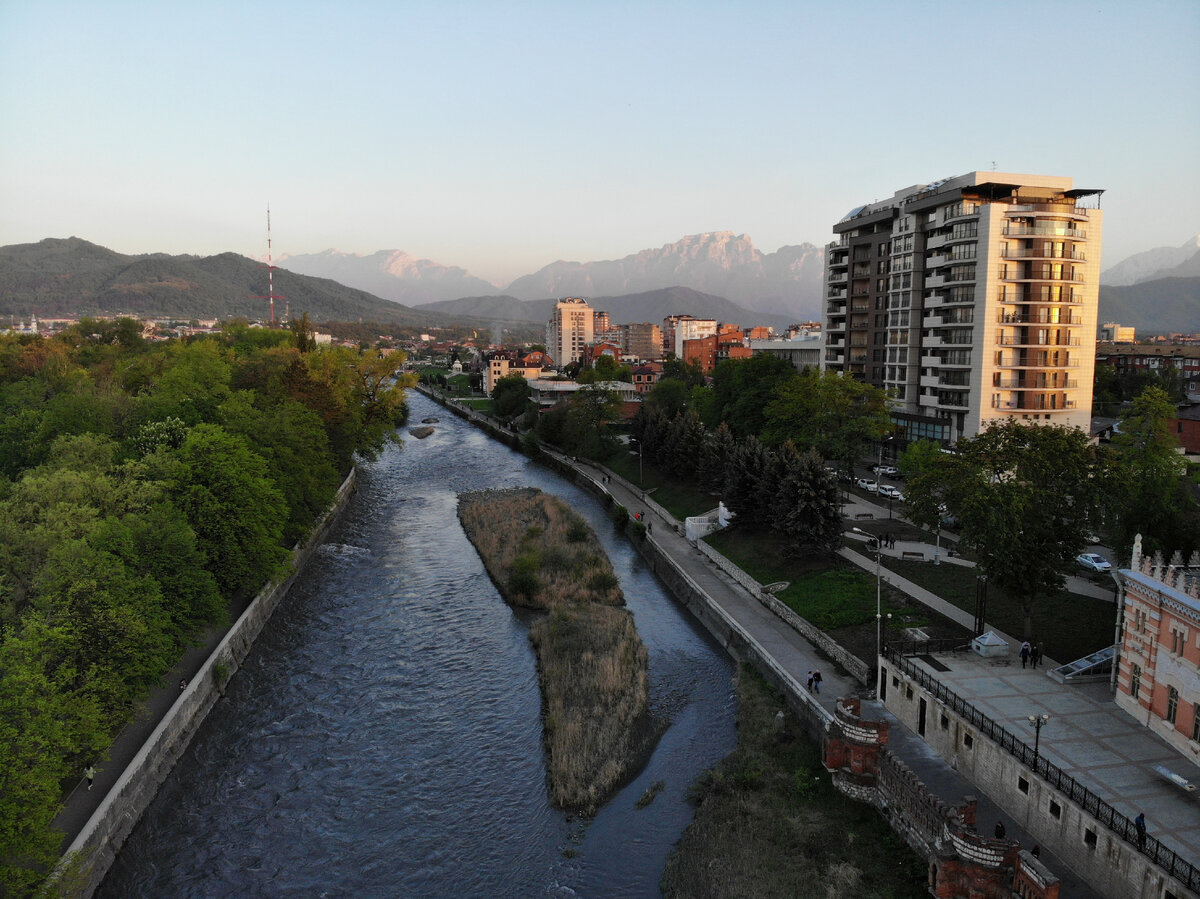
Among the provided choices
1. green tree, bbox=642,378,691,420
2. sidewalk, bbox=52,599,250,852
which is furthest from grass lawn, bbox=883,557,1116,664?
green tree, bbox=642,378,691,420

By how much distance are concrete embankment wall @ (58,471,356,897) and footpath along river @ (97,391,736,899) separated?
0.50 m

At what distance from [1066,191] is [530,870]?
60.7 meters

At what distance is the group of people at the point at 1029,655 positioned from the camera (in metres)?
26.5

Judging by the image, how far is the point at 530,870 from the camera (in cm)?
2188

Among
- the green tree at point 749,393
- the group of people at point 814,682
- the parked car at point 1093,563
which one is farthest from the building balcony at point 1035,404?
the group of people at point 814,682

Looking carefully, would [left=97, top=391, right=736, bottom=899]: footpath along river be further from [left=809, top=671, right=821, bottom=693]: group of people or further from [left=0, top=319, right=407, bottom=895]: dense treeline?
[left=0, top=319, right=407, bottom=895]: dense treeline

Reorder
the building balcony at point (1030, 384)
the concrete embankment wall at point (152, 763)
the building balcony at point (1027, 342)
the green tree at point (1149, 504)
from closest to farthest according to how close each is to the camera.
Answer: the concrete embankment wall at point (152, 763) < the green tree at point (1149, 504) < the building balcony at point (1027, 342) < the building balcony at point (1030, 384)

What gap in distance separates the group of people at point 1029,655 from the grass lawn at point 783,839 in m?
7.75

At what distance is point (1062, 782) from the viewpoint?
1928 centimetres

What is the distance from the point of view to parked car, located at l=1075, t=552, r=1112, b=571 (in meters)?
→ 36.2

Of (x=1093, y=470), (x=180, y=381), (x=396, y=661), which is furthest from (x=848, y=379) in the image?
(x=180, y=381)

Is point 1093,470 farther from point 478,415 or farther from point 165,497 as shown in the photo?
point 478,415

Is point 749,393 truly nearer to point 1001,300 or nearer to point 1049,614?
point 1001,300

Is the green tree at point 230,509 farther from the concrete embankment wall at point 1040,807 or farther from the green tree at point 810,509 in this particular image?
the concrete embankment wall at point 1040,807
